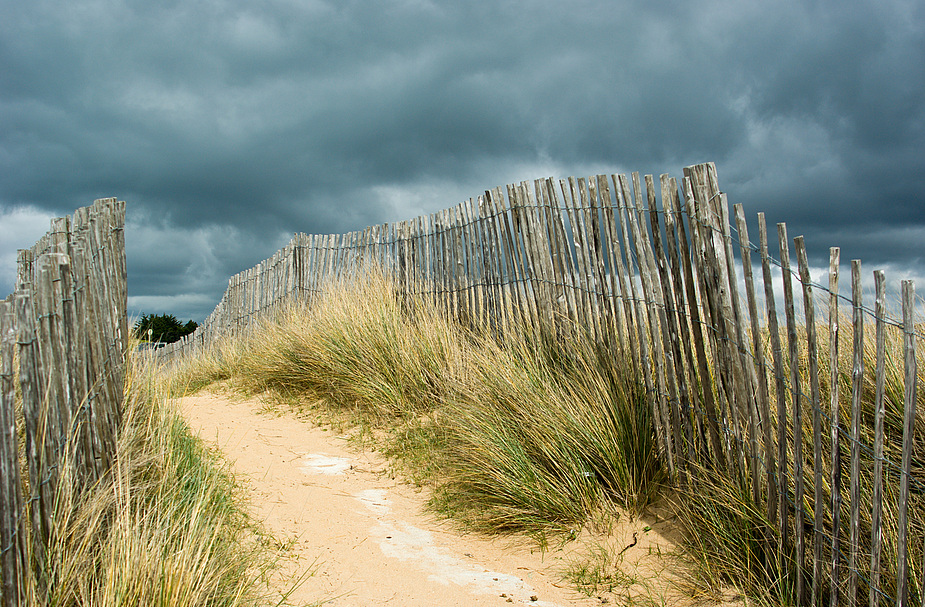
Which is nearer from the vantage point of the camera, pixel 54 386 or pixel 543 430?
pixel 54 386

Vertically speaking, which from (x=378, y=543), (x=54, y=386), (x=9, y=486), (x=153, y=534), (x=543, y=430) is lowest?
(x=378, y=543)

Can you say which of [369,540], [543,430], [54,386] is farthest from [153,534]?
[543,430]

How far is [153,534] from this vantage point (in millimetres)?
2941

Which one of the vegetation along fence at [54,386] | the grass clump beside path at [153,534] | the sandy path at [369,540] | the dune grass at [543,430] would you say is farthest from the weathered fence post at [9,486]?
the dune grass at [543,430]

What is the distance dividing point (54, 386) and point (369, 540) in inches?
84.4

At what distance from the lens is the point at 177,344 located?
15289 millimetres

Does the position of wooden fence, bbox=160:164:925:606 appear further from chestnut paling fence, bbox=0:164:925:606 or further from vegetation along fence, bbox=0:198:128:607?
vegetation along fence, bbox=0:198:128:607

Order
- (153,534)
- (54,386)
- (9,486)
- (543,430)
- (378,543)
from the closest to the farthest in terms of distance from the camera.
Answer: (9,486), (54,386), (153,534), (378,543), (543,430)

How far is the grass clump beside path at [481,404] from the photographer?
156 inches

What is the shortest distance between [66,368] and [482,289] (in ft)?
14.0

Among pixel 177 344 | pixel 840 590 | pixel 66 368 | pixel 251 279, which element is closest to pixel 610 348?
pixel 840 590

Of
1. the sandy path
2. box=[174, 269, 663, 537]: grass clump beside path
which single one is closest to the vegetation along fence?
the sandy path

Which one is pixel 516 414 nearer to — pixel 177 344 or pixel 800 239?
pixel 800 239

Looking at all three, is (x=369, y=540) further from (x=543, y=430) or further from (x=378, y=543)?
(x=543, y=430)
